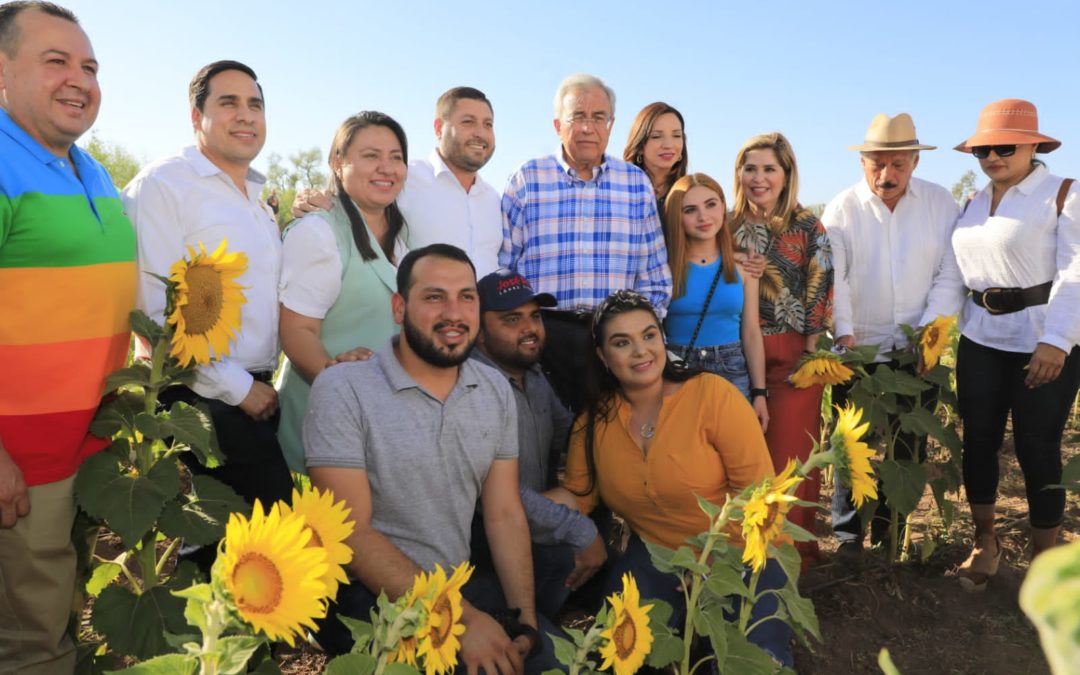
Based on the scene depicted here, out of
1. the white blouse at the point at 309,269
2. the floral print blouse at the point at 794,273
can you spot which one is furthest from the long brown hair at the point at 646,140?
the white blouse at the point at 309,269

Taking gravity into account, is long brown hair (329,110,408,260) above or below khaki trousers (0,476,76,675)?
above

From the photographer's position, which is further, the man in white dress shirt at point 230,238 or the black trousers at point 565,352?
the black trousers at point 565,352

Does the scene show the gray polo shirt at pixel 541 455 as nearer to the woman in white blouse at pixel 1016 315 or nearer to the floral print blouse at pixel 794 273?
the floral print blouse at pixel 794 273

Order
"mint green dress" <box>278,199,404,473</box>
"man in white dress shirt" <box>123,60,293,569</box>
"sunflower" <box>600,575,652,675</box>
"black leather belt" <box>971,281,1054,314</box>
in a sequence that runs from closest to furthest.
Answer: "sunflower" <box>600,575,652,675</box> → "man in white dress shirt" <box>123,60,293,569</box> → "mint green dress" <box>278,199,404,473</box> → "black leather belt" <box>971,281,1054,314</box>

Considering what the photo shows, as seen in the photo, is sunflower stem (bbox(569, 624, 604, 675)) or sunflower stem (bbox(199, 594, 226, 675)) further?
sunflower stem (bbox(569, 624, 604, 675))

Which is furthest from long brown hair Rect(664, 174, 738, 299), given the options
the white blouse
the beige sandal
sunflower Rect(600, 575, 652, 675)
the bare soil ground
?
sunflower Rect(600, 575, 652, 675)

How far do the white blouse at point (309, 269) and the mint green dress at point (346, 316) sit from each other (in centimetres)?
6

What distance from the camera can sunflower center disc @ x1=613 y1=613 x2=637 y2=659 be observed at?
1.96m

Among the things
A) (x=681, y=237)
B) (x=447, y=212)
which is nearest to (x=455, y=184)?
(x=447, y=212)

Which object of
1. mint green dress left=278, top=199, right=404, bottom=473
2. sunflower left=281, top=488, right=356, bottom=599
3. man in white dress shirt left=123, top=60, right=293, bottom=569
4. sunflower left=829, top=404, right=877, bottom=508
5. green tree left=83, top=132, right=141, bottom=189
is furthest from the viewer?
green tree left=83, top=132, right=141, bottom=189

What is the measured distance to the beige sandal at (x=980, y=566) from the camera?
13.3ft

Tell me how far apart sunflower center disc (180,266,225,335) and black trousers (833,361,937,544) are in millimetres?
3078

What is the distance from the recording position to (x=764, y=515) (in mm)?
1940

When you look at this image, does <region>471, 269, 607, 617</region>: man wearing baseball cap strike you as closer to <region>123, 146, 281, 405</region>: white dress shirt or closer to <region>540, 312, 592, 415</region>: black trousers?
<region>540, 312, 592, 415</region>: black trousers
